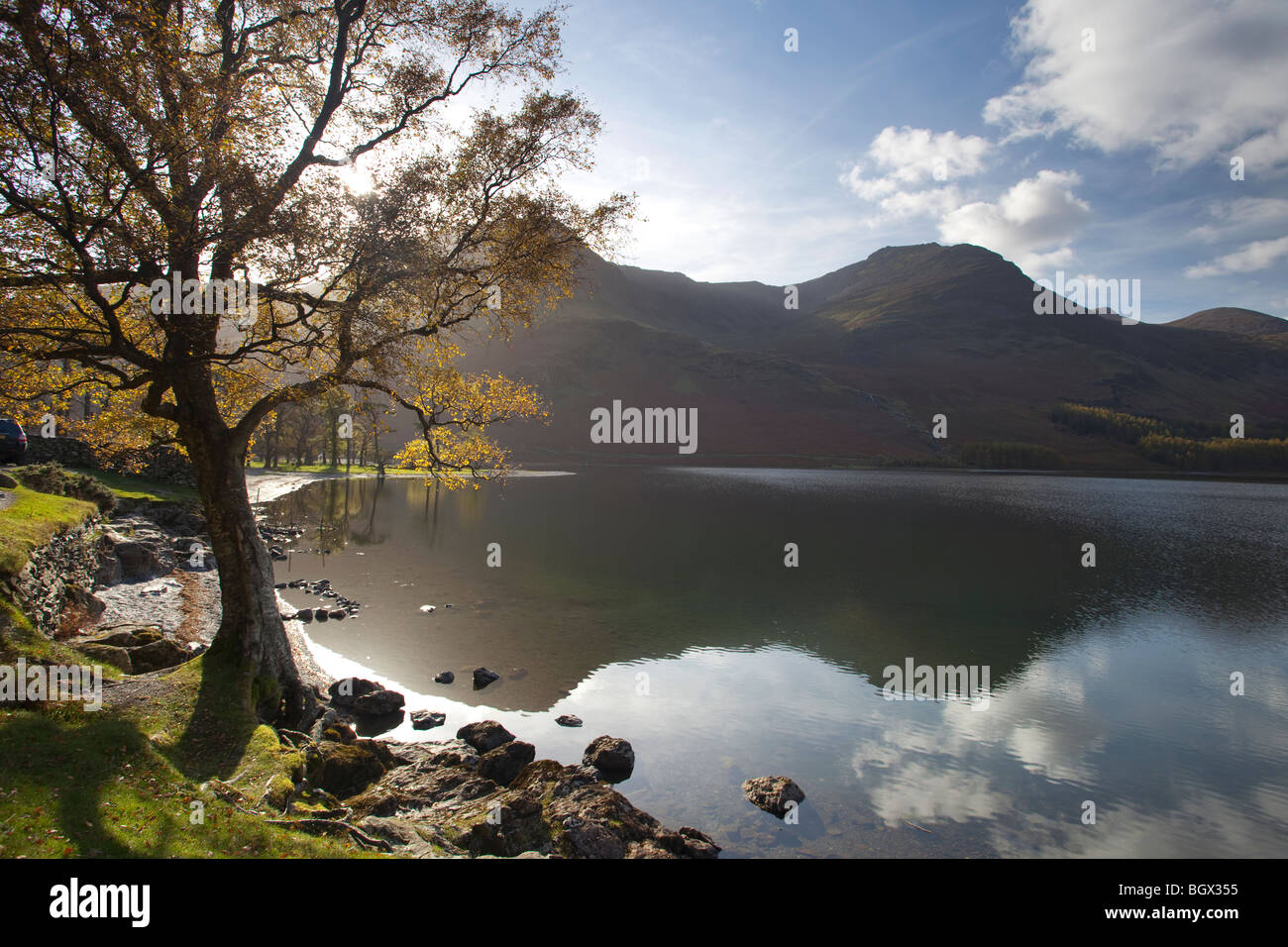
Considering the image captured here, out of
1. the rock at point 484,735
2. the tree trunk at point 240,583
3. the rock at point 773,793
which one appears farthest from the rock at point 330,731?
the rock at point 773,793

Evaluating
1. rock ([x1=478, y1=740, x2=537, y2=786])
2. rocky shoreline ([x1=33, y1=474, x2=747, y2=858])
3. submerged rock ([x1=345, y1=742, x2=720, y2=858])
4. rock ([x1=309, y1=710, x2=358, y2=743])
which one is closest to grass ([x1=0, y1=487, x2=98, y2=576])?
rocky shoreline ([x1=33, y1=474, x2=747, y2=858])

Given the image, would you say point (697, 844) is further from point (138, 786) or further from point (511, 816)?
point (138, 786)

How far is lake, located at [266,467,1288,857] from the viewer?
1395 centimetres

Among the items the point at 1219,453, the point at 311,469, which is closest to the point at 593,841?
the point at 311,469

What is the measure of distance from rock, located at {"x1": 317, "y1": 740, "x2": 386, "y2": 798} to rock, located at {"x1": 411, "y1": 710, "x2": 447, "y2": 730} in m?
3.36

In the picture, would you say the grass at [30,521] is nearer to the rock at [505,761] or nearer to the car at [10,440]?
the car at [10,440]

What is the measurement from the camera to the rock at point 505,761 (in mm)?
13742

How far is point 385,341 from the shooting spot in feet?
44.5

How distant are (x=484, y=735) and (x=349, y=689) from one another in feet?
16.9

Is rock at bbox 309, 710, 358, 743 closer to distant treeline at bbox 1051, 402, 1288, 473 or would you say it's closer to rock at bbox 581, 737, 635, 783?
rock at bbox 581, 737, 635, 783

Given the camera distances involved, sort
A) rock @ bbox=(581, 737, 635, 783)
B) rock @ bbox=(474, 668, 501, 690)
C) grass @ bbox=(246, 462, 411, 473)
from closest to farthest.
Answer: rock @ bbox=(581, 737, 635, 783)
rock @ bbox=(474, 668, 501, 690)
grass @ bbox=(246, 462, 411, 473)

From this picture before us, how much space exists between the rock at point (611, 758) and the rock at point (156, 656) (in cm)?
990
